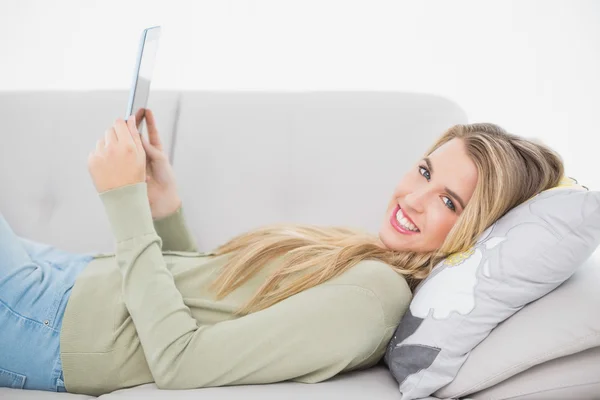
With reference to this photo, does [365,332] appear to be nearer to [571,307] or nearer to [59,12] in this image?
[571,307]

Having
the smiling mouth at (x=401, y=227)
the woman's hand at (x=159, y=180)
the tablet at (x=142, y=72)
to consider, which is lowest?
the woman's hand at (x=159, y=180)

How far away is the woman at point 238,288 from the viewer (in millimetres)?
1096

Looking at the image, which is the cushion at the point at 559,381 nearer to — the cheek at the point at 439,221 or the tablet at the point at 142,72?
the cheek at the point at 439,221

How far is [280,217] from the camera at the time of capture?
1645 millimetres

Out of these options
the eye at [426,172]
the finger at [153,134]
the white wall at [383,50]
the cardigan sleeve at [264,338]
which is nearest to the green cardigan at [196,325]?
the cardigan sleeve at [264,338]

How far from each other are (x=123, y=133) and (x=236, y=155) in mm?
424

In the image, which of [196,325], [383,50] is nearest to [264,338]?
[196,325]

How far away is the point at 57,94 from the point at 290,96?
65cm

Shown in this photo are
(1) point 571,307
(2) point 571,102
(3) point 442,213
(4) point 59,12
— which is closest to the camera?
(1) point 571,307

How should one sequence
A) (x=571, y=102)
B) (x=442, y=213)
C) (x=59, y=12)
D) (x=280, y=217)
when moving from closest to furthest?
(x=442, y=213) → (x=280, y=217) → (x=571, y=102) → (x=59, y=12)

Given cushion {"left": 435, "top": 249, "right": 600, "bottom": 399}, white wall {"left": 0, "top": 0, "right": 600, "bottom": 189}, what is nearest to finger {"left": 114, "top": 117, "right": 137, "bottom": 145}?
cushion {"left": 435, "top": 249, "right": 600, "bottom": 399}

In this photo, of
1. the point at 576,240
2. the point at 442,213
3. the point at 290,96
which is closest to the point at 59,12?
the point at 290,96

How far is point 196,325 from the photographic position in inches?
45.4

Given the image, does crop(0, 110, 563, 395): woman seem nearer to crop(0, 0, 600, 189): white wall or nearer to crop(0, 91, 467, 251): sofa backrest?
crop(0, 91, 467, 251): sofa backrest
